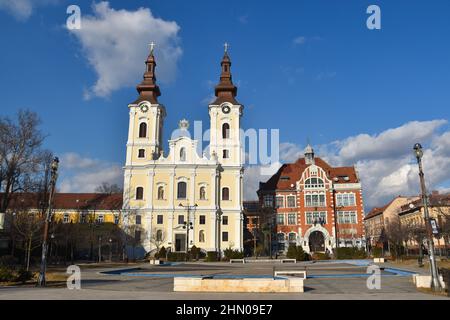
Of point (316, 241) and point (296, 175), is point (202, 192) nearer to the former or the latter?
point (296, 175)

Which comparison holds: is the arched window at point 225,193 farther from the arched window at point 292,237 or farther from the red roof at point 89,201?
the red roof at point 89,201

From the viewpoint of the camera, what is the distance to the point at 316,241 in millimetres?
67062

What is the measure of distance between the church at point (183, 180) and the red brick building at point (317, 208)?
9.99 metres

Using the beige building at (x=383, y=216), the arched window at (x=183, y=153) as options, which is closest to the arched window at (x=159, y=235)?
the arched window at (x=183, y=153)

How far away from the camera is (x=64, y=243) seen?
49.6 meters

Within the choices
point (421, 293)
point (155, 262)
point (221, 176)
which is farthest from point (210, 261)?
point (421, 293)

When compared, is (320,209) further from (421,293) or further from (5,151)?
(421,293)

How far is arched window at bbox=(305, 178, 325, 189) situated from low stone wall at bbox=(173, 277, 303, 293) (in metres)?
54.8

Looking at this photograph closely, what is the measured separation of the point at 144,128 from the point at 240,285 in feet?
175

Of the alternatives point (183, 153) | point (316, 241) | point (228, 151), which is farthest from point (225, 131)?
point (316, 241)

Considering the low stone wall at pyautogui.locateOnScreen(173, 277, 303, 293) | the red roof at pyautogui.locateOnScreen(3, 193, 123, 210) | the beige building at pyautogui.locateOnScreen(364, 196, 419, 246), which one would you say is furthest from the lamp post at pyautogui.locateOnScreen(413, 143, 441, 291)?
the beige building at pyautogui.locateOnScreen(364, 196, 419, 246)

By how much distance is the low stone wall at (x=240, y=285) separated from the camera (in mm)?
15273

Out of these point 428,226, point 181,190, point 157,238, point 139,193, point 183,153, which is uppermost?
point 183,153
